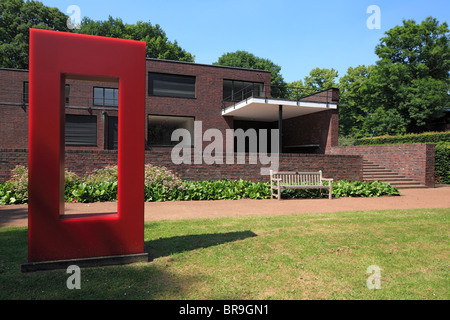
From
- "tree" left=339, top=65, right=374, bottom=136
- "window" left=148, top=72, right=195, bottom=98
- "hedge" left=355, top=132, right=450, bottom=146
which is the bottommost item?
"hedge" left=355, top=132, right=450, bottom=146

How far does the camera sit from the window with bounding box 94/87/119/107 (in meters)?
18.7

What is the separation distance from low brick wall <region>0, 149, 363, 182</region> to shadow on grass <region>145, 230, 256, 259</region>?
615 cm

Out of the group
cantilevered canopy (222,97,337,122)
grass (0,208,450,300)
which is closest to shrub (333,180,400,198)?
grass (0,208,450,300)

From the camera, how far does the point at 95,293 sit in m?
2.81

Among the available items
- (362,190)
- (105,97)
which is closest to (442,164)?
(362,190)

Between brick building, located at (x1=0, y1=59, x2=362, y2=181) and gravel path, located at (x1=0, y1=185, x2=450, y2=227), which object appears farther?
brick building, located at (x1=0, y1=59, x2=362, y2=181)

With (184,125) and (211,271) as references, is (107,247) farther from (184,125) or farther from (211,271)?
(184,125)

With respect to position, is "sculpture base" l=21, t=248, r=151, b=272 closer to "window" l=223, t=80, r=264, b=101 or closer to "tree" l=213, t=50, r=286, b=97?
"window" l=223, t=80, r=264, b=101

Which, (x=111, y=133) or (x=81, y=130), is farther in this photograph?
(x=111, y=133)

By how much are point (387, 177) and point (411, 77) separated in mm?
21485

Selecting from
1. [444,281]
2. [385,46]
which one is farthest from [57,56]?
[385,46]

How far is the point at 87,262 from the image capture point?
3.47 metres

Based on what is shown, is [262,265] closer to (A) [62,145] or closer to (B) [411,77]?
(A) [62,145]

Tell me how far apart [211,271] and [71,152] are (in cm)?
862
